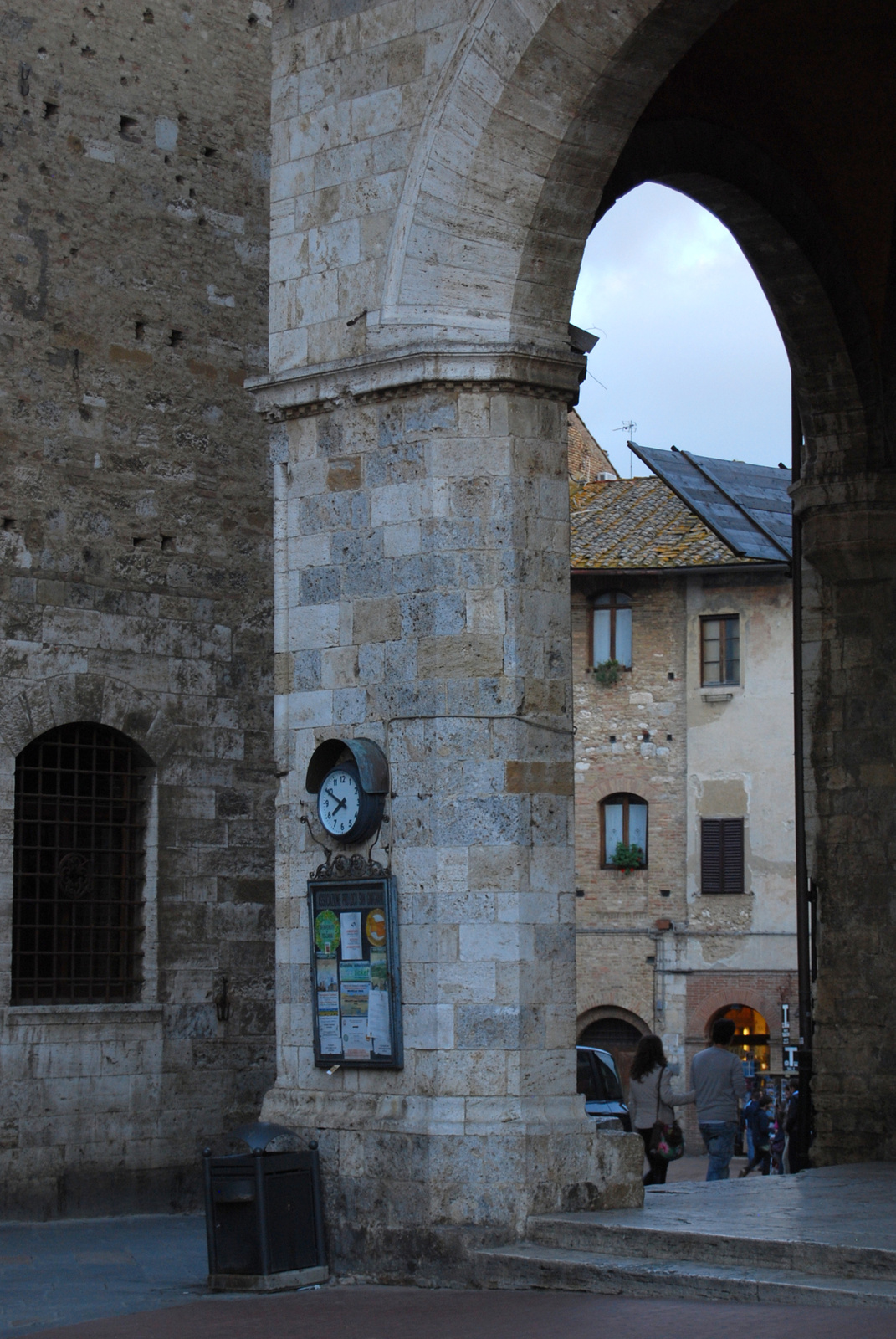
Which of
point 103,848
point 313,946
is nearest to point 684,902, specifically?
point 103,848

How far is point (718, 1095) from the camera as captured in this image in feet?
41.6

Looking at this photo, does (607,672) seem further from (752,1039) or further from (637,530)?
(752,1039)

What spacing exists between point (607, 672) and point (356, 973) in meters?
23.2

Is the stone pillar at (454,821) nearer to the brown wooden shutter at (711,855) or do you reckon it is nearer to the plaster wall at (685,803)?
the plaster wall at (685,803)

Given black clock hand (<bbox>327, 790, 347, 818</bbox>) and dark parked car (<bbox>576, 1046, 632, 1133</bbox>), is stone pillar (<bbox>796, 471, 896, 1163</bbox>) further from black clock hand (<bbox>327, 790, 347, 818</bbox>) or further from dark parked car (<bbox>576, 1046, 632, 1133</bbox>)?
black clock hand (<bbox>327, 790, 347, 818</bbox>)

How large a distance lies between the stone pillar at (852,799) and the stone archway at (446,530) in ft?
13.8

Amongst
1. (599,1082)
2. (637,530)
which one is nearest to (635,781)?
(637,530)

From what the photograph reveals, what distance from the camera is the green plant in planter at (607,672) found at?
3256 cm

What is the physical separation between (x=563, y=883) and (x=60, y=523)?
5662mm

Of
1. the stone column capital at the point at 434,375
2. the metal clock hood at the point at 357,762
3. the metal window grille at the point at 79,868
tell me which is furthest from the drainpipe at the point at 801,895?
the metal window grille at the point at 79,868

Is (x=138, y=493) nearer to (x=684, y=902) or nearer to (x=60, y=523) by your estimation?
(x=60, y=523)

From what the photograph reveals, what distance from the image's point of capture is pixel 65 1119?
518 inches

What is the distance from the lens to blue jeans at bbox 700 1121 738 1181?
42.0 feet

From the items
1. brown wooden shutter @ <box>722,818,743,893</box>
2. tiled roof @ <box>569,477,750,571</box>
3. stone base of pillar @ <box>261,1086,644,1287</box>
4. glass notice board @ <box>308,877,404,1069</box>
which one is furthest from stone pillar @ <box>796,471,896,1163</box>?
brown wooden shutter @ <box>722,818,743,893</box>
